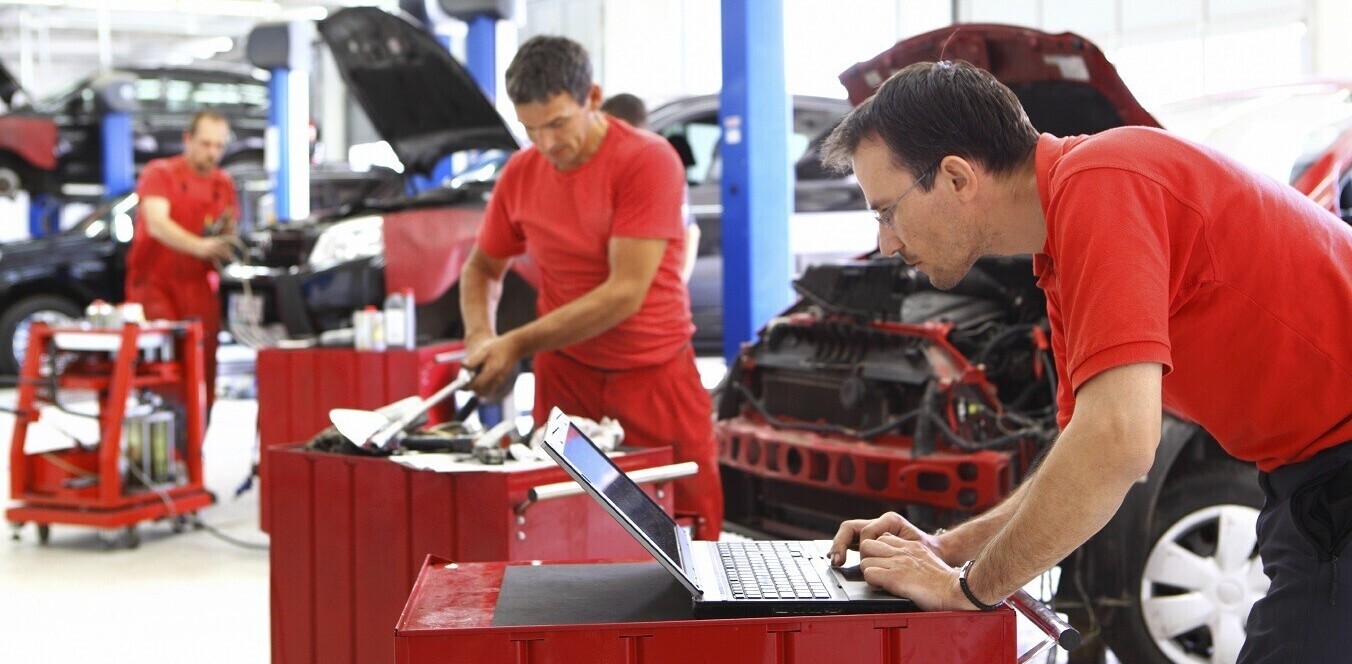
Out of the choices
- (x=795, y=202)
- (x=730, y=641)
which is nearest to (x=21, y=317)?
(x=795, y=202)

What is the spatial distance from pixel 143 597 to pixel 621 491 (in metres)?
3.23

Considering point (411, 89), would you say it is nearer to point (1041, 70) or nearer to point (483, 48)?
point (483, 48)

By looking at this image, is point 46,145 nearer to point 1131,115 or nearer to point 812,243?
point 812,243

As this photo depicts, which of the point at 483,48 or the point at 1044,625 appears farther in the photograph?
the point at 483,48

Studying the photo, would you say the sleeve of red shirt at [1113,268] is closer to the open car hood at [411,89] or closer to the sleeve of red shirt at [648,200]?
the sleeve of red shirt at [648,200]

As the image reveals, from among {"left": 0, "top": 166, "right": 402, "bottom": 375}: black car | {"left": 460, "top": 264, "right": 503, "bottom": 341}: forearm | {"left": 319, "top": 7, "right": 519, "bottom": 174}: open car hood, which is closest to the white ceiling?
{"left": 0, "top": 166, "right": 402, "bottom": 375}: black car

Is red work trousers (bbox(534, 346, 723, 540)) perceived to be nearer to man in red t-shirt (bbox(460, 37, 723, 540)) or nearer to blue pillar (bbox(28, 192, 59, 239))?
man in red t-shirt (bbox(460, 37, 723, 540))

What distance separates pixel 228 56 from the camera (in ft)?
76.7

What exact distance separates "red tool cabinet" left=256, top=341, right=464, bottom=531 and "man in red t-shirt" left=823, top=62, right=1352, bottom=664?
2.83 meters

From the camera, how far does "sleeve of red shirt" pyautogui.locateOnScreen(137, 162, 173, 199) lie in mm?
5777

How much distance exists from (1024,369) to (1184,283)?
237cm

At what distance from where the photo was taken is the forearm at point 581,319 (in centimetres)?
290

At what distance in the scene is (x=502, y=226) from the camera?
10.8 feet

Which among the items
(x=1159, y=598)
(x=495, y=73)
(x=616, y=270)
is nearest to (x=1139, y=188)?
(x=616, y=270)
